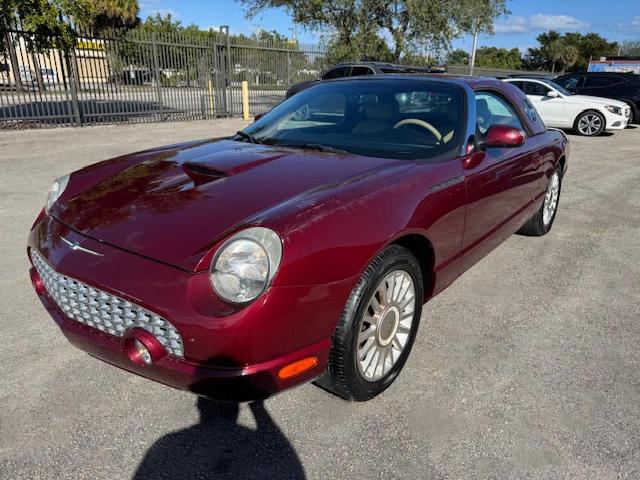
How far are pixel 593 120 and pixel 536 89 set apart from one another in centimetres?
174

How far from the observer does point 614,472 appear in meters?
2.06

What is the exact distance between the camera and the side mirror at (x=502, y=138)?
3.08 m

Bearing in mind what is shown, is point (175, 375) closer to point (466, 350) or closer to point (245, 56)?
point (466, 350)

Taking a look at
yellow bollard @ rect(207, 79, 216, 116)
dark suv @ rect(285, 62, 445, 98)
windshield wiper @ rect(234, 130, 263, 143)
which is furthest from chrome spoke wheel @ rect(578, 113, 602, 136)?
windshield wiper @ rect(234, 130, 263, 143)

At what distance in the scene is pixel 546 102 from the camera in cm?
1365

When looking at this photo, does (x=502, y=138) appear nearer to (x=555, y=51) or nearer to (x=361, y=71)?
(x=361, y=71)

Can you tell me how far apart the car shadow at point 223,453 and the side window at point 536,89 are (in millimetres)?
13808

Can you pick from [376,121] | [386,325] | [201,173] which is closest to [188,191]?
[201,173]

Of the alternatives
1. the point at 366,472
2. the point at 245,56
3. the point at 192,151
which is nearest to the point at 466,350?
the point at 366,472

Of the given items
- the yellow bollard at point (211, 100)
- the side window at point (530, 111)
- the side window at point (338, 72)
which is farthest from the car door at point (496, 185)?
the yellow bollard at point (211, 100)

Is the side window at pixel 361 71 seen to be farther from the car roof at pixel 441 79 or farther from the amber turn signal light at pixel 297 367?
the amber turn signal light at pixel 297 367

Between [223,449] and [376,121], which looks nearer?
[223,449]

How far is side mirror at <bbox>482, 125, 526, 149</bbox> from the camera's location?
3078 millimetres

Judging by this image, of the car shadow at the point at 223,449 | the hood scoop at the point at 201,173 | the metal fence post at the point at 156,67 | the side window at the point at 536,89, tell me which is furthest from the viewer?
the metal fence post at the point at 156,67
